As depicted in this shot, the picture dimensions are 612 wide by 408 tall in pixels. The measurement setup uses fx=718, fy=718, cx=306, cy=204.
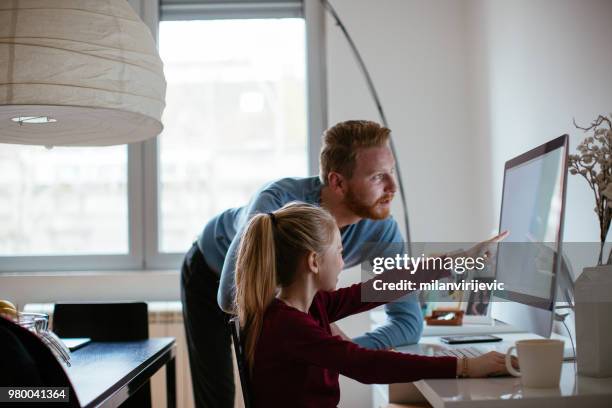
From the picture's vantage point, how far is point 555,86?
223cm

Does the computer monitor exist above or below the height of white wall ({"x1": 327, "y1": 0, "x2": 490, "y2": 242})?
below

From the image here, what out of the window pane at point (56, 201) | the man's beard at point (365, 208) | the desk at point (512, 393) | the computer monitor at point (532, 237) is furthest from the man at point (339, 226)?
the window pane at point (56, 201)

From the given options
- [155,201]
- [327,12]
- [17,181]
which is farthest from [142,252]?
[327,12]

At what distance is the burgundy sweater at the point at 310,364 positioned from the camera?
1298 millimetres

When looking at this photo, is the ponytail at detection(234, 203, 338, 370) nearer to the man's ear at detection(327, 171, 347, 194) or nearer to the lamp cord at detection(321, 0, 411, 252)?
the man's ear at detection(327, 171, 347, 194)

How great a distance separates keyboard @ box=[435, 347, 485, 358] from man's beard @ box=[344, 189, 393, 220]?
466 mm

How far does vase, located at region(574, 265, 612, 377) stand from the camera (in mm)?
1376

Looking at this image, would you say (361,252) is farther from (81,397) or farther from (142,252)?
(142,252)

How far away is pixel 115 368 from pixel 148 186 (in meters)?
1.84

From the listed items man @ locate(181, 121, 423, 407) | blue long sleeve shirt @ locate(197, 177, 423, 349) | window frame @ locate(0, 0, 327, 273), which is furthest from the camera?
window frame @ locate(0, 0, 327, 273)

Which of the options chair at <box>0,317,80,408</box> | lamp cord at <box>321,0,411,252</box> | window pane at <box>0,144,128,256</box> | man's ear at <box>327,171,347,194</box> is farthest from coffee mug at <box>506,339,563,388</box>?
window pane at <box>0,144,128,256</box>

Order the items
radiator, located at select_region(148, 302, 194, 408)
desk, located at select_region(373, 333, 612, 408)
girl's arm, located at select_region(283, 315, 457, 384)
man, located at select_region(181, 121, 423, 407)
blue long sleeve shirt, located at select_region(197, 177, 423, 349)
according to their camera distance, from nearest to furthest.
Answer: desk, located at select_region(373, 333, 612, 408), girl's arm, located at select_region(283, 315, 457, 384), blue long sleeve shirt, located at select_region(197, 177, 423, 349), man, located at select_region(181, 121, 423, 407), radiator, located at select_region(148, 302, 194, 408)

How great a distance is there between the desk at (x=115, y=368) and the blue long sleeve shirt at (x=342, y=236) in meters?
0.26

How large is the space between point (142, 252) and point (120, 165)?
0.44m
